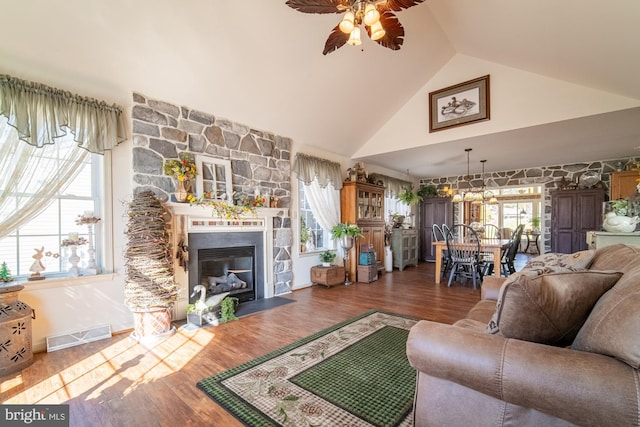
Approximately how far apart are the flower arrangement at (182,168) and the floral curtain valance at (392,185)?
4.41m

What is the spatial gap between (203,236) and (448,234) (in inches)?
172

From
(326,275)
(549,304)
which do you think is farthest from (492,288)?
(326,275)

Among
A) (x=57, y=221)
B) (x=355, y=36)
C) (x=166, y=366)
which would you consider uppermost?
(x=355, y=36)

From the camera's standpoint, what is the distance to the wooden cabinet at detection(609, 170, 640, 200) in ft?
17.1

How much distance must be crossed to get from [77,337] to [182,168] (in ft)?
6.38

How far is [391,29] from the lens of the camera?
243 centimetres

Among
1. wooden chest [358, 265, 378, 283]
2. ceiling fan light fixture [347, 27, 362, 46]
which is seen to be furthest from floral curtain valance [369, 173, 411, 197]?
ceiling fan light fixture [347, 27, 362, 46]

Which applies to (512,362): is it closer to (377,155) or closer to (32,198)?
(32,198)

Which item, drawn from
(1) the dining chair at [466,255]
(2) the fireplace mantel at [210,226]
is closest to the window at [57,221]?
(2) the fireplace mantel at [210,226]

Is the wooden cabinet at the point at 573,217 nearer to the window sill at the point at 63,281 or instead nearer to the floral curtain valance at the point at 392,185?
the floral curtain valance at the point at 392,185

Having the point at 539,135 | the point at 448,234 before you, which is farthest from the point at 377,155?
the point at 539,135

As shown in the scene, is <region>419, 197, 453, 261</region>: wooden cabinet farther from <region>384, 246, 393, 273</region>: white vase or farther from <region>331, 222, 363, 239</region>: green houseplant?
<region>331, 222, 363, 239</region>: green houseplant

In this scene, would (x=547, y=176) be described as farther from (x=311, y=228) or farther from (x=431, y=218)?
(x=311, y=228)

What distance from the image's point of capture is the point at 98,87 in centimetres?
291
